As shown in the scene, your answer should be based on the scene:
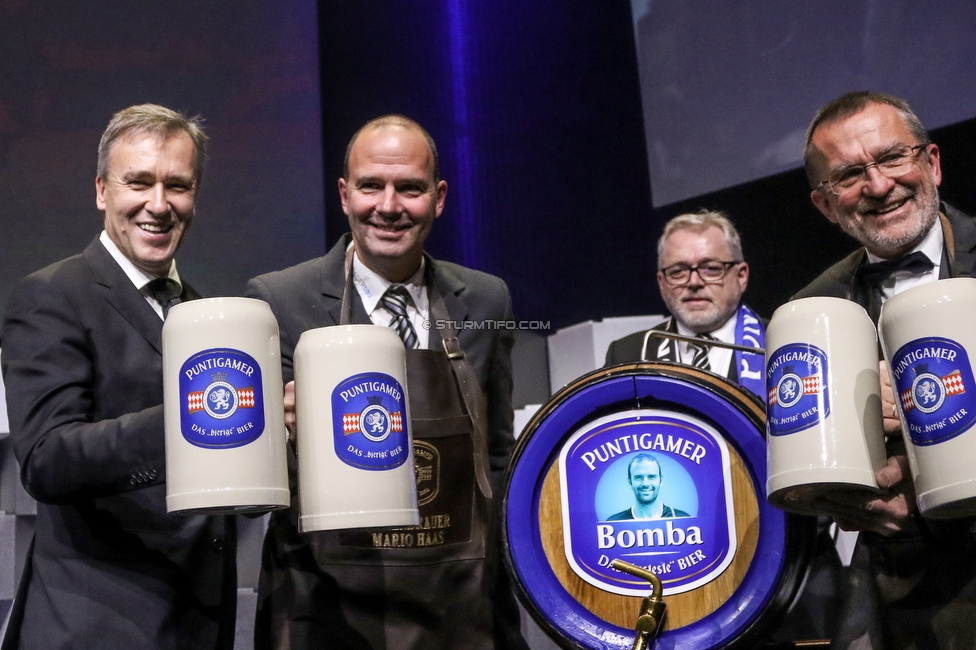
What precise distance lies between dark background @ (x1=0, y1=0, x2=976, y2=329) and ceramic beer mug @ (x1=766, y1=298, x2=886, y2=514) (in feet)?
5.62

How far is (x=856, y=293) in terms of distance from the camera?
2273 millimetres

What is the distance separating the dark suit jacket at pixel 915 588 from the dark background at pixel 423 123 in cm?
144

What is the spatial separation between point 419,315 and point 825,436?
1.14 metres

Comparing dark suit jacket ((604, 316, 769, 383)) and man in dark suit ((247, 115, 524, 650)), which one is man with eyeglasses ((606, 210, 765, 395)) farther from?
man in dark suit ((247, 115, 524, 650))

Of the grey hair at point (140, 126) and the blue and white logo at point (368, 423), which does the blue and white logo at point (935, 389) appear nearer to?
the blue and white logo at point (368, 423)

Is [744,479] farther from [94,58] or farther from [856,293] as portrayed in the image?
[94,58]

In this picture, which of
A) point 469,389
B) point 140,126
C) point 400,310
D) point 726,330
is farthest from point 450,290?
point 726,330

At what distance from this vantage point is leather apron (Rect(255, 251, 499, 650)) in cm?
207

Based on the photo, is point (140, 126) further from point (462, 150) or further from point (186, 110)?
point (462, 150)

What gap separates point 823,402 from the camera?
4.86 ft

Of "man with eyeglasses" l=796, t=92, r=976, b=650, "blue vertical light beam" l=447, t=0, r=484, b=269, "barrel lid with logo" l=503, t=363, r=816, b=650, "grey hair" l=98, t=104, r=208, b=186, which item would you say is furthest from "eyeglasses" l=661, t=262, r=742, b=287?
"grey hair" l=98, t=104, r=208, b=186

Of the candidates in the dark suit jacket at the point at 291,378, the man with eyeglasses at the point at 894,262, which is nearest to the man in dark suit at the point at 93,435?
the dark suit jacket at the point at 291,378

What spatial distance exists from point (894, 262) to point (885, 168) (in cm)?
22

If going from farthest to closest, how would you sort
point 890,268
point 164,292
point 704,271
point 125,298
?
point 704,271 < point 890,268 < point 164,292 < point 125,298
